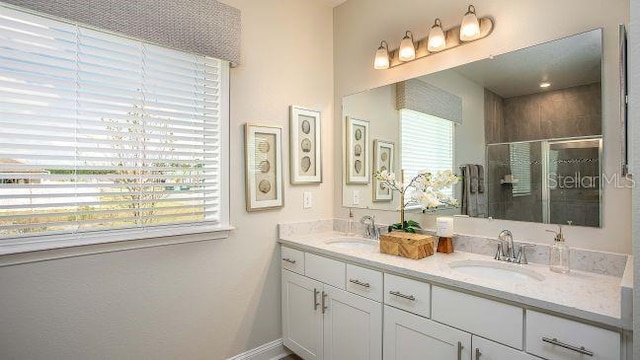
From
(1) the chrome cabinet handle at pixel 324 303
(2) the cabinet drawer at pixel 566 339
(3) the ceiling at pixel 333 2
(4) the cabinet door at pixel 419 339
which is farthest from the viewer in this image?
(3) the ceiling at pixel 333 2

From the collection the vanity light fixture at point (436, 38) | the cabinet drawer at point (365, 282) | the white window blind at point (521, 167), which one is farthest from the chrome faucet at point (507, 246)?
the vanity light fixture at point (436, 38)

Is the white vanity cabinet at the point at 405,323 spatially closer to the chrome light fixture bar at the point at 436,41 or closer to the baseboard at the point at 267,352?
the baseboard at the point at 267,352

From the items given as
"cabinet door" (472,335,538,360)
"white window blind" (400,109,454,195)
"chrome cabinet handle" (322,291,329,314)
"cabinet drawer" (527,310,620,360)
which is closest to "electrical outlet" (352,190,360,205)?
"white window blind" (400,109,454,195)

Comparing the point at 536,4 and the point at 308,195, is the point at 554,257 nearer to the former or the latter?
the point at 536,4

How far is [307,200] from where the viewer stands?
8.43ft

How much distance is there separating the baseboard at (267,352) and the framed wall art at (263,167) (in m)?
0.98


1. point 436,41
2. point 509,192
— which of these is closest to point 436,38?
point 436,41

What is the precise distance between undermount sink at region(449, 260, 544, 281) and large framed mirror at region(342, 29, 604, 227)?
0.91 feet

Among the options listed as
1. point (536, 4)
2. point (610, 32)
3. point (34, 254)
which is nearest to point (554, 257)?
point (610, 32)

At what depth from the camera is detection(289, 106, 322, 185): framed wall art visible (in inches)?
96.6

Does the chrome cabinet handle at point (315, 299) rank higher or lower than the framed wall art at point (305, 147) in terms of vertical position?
lower

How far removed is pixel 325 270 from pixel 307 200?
699mm

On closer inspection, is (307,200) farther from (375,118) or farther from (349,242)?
(375,118)

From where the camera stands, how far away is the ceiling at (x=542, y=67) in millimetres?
1497
